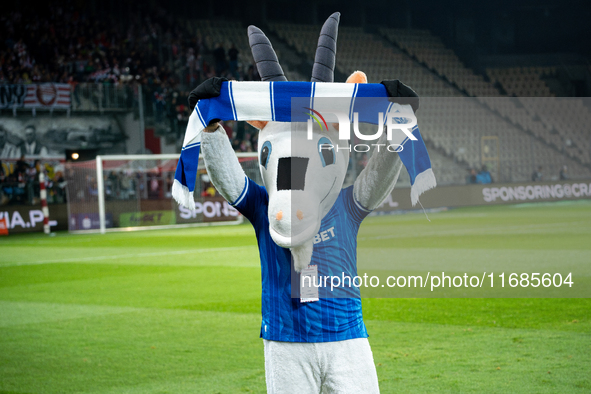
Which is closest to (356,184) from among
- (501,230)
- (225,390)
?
(225,390)

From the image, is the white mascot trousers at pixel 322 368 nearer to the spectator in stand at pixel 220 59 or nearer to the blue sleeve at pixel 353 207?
the blue sleeve at pixel 353 207

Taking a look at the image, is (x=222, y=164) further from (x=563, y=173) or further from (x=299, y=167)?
(x=563, y=173)

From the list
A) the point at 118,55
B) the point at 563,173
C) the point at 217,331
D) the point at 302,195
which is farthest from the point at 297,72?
the point at 302,195

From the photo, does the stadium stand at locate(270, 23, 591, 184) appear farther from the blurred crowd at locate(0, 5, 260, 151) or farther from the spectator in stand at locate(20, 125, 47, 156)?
the spectator in stand at locate(20, 125, 47, 156)

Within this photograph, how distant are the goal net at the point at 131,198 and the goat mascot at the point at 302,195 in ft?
51.3

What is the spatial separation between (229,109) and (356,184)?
61 centimetres

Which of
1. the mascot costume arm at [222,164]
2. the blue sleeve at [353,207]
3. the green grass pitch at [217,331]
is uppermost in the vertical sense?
the mascot costume arm at [222,164]

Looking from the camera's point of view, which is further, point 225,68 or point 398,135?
point 225,68

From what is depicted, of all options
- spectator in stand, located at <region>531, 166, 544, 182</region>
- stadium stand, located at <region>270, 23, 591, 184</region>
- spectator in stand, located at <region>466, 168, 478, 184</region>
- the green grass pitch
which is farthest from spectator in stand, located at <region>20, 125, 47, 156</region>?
spectator in stand, located at <region>531, 166, 544, 182</region>

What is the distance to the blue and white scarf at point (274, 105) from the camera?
236 centimetres

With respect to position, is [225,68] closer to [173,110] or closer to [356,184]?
[173,110]

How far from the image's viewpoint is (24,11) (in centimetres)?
2323

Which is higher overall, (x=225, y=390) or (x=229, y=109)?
(x=229, y=109)

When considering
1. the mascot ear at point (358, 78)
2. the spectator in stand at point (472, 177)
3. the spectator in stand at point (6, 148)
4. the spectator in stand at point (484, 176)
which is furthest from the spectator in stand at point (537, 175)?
the spectator in stand at point (6, 148)
